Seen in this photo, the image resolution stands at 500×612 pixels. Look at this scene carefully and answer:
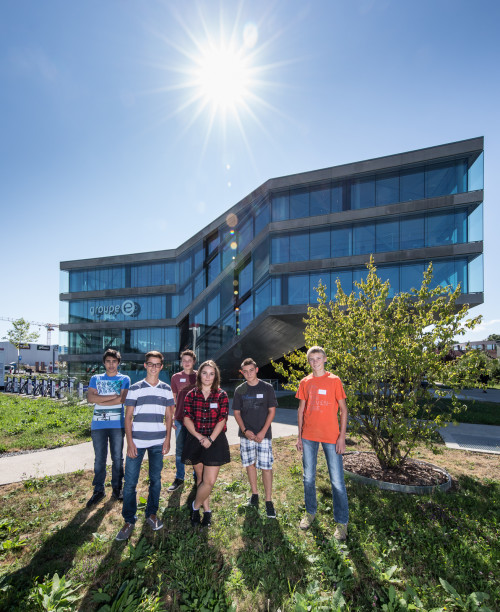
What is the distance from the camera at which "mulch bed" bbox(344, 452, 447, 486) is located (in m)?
5.42

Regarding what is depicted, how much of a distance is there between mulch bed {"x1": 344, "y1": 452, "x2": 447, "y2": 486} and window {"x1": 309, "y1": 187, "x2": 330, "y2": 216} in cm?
1802

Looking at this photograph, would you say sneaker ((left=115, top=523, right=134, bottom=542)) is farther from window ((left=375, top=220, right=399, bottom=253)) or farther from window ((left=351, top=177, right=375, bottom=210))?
window ((left=351, top=177, right=375, bottom=210))

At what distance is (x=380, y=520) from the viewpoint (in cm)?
→ 418

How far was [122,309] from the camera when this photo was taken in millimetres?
36281

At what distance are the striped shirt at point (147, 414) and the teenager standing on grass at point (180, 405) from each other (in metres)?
1.13

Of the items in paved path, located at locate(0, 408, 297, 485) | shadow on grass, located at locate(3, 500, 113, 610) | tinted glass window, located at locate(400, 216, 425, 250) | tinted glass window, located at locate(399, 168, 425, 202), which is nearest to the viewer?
shadow on grass, located at locate(3, 500, 113, 610)

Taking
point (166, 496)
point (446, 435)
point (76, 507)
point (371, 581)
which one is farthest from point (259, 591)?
point (446, 435)

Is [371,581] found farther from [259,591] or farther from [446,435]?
[446,435]

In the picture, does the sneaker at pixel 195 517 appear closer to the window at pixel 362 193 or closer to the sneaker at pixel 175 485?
the sneaker at pixel 175 485

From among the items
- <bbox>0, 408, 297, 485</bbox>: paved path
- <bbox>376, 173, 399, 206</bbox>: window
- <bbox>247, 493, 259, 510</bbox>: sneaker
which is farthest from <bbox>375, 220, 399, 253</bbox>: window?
<bbox>247, 493, 259, 510</bbox>: sneaker

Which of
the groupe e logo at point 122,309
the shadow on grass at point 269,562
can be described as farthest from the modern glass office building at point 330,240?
the shadow on grass at point 269,562

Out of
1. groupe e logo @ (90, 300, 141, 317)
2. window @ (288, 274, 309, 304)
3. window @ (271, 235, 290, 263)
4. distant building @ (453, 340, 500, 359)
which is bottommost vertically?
distant building @ (453, 340, 500, 359)

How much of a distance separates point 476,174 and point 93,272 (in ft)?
123

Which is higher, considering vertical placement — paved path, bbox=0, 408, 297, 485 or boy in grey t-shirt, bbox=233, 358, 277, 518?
boy in grey t-shirt, bbox=233, 358, 277, 518
